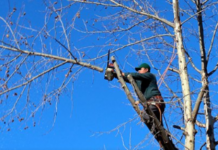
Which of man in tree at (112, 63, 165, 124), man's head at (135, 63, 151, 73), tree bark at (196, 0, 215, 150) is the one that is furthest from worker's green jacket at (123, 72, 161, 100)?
tree bark at (196, 0, 215, 150)

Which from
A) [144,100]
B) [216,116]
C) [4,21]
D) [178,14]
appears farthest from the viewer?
[216,116]

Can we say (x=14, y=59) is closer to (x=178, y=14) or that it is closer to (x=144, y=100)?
(x=144, y=100)

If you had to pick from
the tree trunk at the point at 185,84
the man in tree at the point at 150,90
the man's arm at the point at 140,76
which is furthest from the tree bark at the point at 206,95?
the man's arm at the point at 140,76

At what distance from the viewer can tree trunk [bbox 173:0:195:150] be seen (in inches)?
298

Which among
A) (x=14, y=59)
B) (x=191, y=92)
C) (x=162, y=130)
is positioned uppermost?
(x=14, y=59)

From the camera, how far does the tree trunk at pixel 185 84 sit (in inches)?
298

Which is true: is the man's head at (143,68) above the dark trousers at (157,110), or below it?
above

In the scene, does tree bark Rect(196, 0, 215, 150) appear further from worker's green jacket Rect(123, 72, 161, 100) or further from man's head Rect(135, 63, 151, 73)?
worker's green jacket Rect(123, 72, 161, 100)

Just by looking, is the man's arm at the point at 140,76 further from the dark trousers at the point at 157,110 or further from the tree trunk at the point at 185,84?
the tree trunk at the point at 185,84

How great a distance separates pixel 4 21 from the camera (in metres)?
7.23

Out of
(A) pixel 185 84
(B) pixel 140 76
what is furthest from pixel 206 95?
(B) pixel 140 76

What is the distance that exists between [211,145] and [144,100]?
2.64 m

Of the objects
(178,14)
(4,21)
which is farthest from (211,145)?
(4,21)

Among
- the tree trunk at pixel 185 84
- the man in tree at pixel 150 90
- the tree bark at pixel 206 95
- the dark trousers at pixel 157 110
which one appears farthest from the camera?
the tree bark at pixel 206 95
